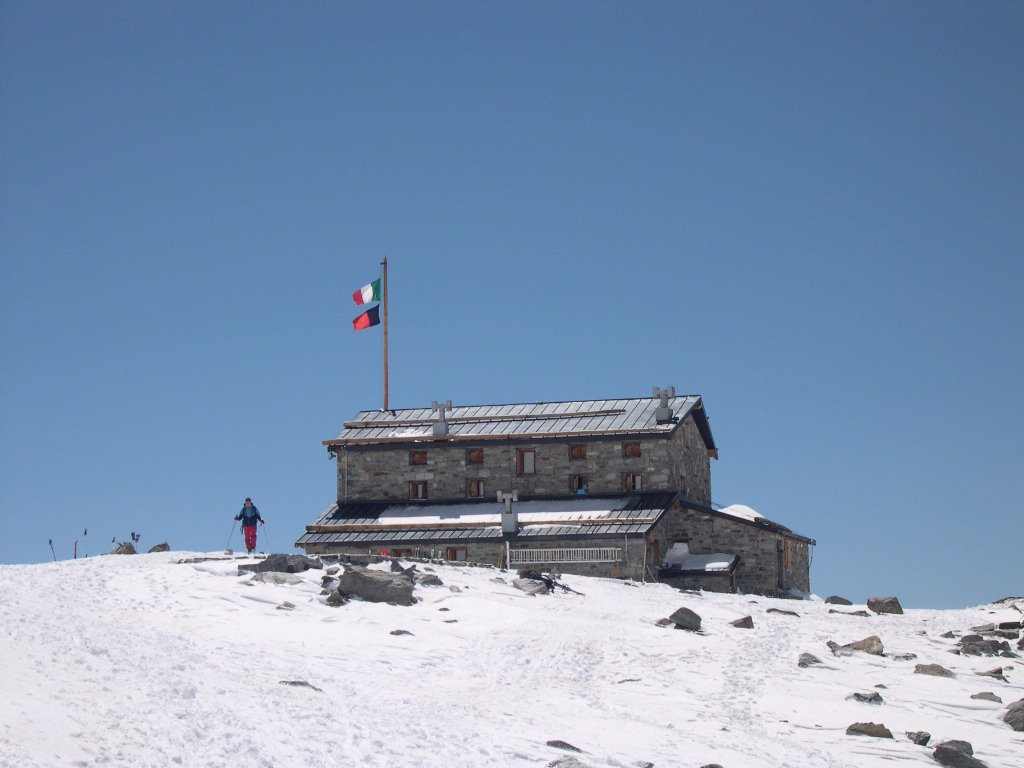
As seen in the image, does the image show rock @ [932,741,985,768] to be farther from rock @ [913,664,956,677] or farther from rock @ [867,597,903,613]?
rock @ [867,597,903,613]

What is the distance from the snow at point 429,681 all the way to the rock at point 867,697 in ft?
0.72

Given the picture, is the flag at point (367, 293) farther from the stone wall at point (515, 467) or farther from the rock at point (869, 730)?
the rock at point (869, 730)

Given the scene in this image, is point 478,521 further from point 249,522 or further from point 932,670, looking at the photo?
point 932,670

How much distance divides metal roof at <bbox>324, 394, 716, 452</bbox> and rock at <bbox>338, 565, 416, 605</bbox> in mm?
24989

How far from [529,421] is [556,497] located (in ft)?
13.7

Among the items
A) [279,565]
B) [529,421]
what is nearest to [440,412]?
[529,421]

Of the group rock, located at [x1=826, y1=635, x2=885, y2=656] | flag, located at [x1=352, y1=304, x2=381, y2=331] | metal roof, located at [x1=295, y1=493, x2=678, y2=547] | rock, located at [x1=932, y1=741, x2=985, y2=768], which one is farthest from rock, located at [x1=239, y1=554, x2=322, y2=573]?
flag, located at [x1=352, y1=304, x2=381, y2=331]

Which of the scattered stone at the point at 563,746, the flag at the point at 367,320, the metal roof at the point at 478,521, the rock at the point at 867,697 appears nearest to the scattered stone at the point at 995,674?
the rock at the point at 867,697

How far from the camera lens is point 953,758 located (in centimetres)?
2116

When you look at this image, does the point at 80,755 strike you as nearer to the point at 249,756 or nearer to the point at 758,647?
the point at 249,756

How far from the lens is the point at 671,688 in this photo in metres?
24.2

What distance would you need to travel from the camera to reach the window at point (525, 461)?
5503 centimetres

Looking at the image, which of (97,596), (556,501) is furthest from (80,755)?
(556,501)

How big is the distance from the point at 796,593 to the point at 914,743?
102 ft
